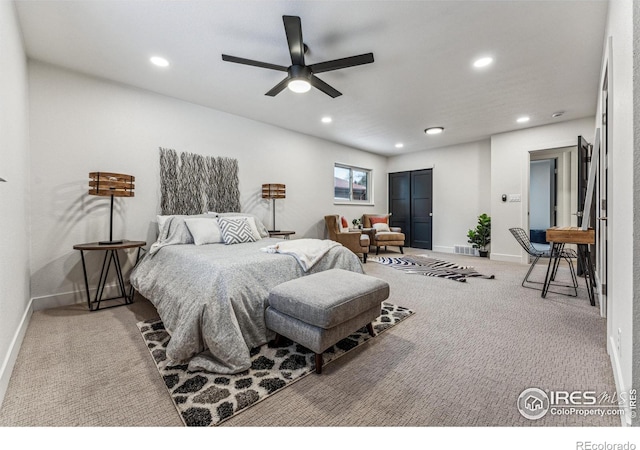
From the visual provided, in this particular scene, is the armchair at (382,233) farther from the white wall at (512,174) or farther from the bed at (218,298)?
the bed at (218,298)

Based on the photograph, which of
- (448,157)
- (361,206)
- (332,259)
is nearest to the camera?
(332,259)

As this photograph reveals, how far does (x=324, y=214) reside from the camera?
5.80 meters

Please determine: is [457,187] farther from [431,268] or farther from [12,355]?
[12,355]

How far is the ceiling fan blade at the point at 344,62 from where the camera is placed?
2207mm

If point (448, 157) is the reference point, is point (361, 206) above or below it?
below

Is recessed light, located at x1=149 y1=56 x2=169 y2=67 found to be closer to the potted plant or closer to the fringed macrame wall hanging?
the fringed macrame wall hanging

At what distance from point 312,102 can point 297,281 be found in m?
2.86

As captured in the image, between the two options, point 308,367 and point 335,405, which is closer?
point 335,405

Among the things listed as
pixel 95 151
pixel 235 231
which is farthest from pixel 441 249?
pixel 95 151

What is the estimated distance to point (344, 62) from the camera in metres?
2.26

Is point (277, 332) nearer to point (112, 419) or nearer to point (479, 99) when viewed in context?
point (112, 419)

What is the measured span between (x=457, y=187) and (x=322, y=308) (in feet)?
19.3

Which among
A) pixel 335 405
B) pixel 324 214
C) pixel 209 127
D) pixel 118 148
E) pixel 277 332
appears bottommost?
pixel 335 405

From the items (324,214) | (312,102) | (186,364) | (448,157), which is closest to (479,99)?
(312,102)
